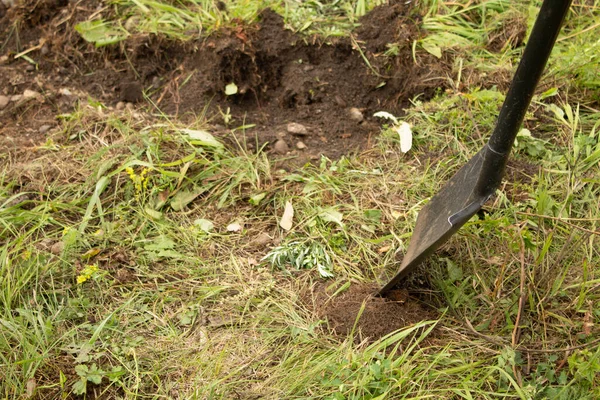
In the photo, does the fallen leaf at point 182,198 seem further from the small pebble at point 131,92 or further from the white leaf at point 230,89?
the small pebble at point 131,92

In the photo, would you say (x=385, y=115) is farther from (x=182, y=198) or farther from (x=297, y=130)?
(x=182, y=198)

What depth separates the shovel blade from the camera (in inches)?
69.7

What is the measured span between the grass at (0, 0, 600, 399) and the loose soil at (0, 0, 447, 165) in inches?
6.6

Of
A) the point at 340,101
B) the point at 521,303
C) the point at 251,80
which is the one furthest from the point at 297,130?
the point at 521,303

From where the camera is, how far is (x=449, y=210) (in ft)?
6.33

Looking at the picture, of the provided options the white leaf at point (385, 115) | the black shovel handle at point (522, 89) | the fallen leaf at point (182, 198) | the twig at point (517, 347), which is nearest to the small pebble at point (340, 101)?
the white leaf at point (385, 115)

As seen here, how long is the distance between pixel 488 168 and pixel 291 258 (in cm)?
85

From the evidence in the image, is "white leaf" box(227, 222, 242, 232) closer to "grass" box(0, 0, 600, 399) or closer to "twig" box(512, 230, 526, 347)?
"grass" box(0, 0, 600, 399)

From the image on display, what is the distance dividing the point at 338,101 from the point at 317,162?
0.45m

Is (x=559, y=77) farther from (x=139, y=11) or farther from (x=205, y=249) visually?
(x=139, y=11)

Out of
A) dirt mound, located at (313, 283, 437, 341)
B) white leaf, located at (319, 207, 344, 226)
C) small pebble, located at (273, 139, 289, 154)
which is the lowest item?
dirt mound, located at (313, 283, 437, 341)

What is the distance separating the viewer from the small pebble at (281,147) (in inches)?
105

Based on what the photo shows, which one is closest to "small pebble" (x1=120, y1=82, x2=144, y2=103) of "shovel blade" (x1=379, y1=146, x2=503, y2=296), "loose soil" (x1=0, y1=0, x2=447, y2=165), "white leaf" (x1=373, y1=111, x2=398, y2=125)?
"loose soil" (x1=0, y1=0, x2=447, y2=165)

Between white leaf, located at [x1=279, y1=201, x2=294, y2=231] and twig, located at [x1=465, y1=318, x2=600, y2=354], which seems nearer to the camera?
twig, located at [x1=465, y1=318, x2=600, y2=354]
